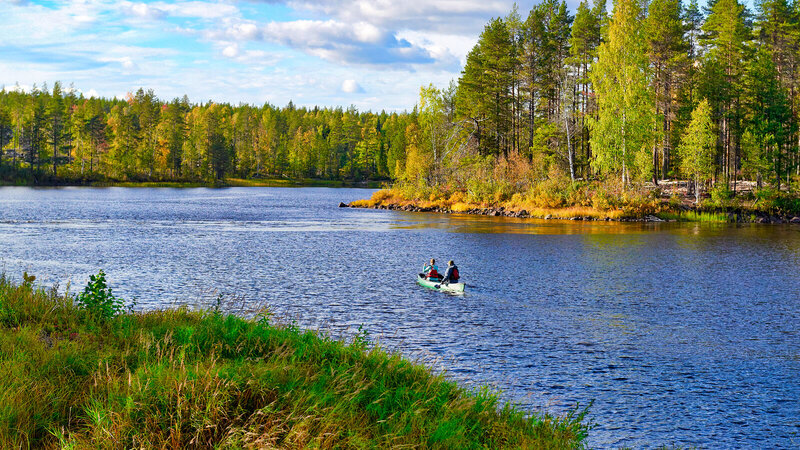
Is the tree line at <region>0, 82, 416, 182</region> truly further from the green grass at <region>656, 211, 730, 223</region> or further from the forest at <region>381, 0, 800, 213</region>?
the green grass at <region>656, 211, 730, 223</region>

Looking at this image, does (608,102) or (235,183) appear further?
(235,183)

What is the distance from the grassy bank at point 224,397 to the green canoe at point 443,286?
13.8 metres

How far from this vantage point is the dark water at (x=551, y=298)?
13.4 metres

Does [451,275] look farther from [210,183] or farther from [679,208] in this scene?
[210,183]

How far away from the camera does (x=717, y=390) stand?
1403 cm

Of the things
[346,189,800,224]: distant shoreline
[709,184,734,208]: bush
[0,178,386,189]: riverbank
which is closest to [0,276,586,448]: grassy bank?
[346,189,800,224]: distant shoreline

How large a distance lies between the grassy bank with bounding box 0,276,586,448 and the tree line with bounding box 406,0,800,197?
58235 mm

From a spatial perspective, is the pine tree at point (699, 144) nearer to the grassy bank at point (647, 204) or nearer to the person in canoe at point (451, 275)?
the grassy bank at point (647, 204)

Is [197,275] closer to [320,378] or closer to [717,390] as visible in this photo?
[320,378]

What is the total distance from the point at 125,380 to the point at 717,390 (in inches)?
516

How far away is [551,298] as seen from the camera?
2502cm

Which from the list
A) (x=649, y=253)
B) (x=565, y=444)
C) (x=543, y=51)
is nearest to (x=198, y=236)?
(x=649, y=253)

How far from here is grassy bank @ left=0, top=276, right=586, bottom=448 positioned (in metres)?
7.29

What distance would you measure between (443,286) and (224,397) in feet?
63.1
